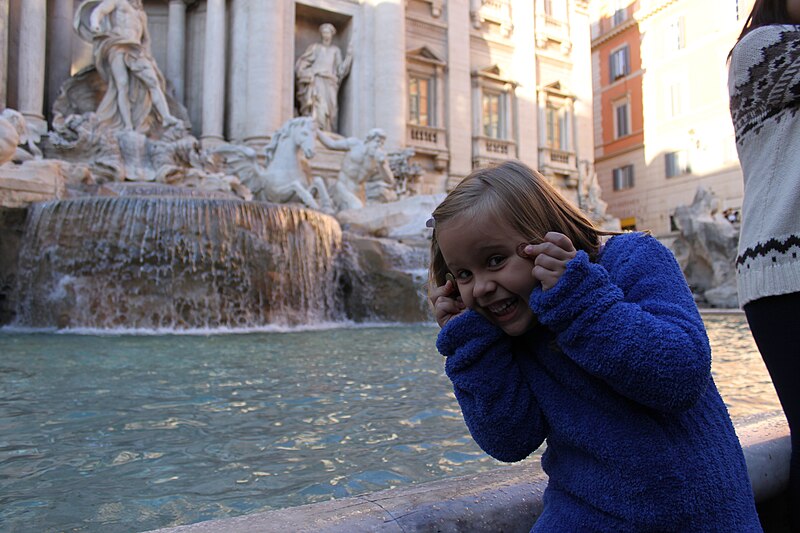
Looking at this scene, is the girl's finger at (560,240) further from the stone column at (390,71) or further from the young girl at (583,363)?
the stone column at (390,71)

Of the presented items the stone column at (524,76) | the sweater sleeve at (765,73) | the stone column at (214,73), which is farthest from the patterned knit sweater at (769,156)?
the stone column at (524,76)

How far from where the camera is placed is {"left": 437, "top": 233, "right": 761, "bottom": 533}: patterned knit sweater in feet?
2.59

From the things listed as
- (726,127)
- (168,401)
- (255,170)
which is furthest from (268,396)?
(726,127)

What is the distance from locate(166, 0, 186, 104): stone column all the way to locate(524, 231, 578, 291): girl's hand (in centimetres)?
1586

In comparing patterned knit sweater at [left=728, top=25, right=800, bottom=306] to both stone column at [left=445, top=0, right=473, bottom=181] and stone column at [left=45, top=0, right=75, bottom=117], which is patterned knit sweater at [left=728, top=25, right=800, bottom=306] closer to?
stone column at [left=45, top=0, right=75, bottom=117]

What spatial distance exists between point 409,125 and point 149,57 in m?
7.68

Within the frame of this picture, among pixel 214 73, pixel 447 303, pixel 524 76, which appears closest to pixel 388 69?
pixel 214 73

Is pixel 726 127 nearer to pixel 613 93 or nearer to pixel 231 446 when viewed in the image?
pixel 613 93

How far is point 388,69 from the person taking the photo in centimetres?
1620

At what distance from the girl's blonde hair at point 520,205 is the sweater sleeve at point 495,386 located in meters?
0.17

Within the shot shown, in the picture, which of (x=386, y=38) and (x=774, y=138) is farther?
(x=386, y=38)

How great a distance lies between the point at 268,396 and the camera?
115 inches

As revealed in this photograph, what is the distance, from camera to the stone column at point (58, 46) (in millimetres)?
13781

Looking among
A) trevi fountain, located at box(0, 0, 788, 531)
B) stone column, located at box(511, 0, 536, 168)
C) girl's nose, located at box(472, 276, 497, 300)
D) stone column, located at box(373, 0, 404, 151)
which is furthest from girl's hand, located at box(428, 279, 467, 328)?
stone column, located at box(511, 0, 536, 168)
